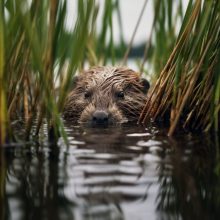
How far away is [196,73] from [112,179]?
1.55 metres

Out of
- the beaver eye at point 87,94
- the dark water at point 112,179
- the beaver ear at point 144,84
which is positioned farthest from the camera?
the beaver ear at point 144,84

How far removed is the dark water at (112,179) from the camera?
2.23 meters

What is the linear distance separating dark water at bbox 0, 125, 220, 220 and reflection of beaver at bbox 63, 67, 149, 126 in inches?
55.6

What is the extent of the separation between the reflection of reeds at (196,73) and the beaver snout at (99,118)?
542 millimetres

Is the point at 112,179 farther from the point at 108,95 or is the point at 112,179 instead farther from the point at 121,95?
the point at 121,95

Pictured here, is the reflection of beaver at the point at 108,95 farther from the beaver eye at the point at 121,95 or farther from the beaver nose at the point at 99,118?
the beaver nose at the point at 99,118

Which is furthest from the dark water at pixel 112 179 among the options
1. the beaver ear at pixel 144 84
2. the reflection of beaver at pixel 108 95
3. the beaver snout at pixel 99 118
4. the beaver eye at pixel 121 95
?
the beaver ear at pixel 144 84

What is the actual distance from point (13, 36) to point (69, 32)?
39 cm

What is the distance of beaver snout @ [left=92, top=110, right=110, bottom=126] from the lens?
4926mm

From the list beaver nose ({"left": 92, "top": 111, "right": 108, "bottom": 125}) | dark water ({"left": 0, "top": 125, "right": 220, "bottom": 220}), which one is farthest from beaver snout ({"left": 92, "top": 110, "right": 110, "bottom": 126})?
dark water ({"left": 0, "top": 125, "right": 220, "bottom": 220})

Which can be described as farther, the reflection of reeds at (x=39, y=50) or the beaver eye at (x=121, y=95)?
the beaver eye at (x=121, y=95)

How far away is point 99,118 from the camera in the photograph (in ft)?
→ 16.2

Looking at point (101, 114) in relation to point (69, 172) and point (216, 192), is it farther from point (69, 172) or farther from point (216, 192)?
point (216, 192)

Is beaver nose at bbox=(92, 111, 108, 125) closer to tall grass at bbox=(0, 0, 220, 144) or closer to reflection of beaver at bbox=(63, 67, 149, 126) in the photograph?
reflection of beaver at bbox=(63, 67, 149, 126)
